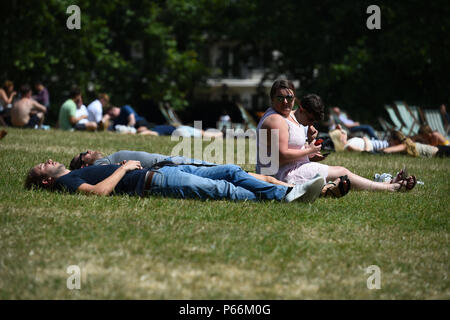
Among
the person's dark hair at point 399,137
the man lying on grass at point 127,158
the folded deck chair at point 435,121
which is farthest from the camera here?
the folded deck chair at point 435,121

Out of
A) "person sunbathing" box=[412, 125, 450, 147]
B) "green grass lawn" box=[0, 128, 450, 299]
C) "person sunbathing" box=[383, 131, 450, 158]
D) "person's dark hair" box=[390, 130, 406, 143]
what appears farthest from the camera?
"person sunbathing" box=[412, 125, 450, 147]

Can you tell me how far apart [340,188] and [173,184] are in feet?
5.97

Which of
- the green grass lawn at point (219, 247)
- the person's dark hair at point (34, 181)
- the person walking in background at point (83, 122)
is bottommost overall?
the person walking in background at point (83, 122)

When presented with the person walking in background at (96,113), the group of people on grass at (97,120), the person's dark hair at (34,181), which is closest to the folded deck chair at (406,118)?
the group of people on grass at (97,120)

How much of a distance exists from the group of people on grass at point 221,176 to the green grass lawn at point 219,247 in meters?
0.15

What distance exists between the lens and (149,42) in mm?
36250

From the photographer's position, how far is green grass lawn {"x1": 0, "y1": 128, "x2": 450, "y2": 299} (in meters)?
3.93

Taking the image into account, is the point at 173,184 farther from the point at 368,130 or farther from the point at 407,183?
the point at 368,130

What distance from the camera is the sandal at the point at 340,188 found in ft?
22.6

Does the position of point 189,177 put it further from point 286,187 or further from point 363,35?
point 363,35

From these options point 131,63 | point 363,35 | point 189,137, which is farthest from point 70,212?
point 131,63

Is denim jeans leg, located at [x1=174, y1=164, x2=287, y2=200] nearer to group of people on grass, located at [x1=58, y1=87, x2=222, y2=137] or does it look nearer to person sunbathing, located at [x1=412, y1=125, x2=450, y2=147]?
person sunbathing, located at [x1=412, y1=125, x2=450, y2=147]

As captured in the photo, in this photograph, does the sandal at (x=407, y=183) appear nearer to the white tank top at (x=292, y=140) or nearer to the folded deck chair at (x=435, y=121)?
the white tank top at (x=292, y=140)

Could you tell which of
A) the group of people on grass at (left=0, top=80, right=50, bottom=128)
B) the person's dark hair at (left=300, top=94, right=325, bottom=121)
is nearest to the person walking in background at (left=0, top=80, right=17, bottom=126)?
the group of people on grass at (left=0, top=80, right=50, bottom=128)
